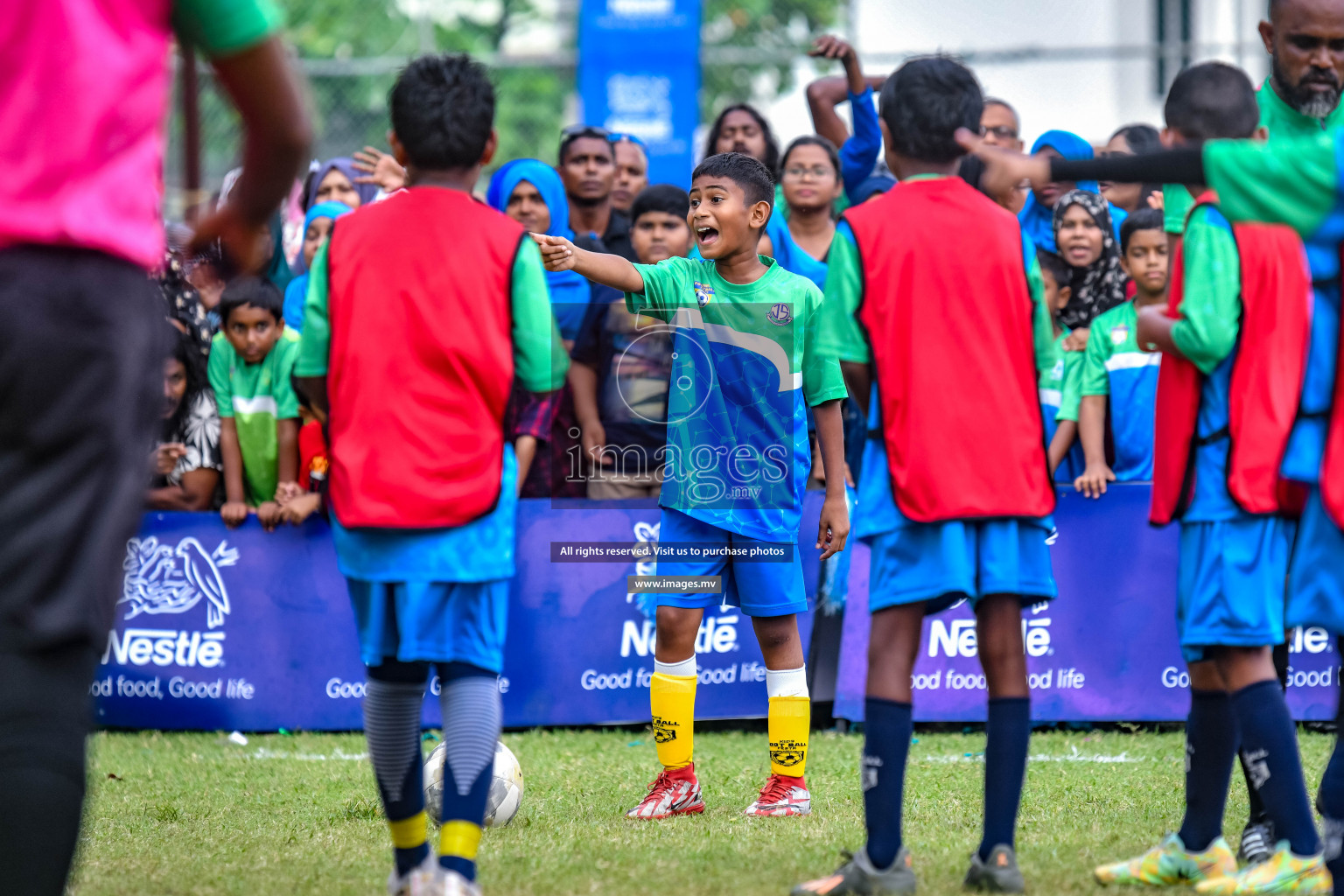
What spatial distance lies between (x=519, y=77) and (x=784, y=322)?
1726cm

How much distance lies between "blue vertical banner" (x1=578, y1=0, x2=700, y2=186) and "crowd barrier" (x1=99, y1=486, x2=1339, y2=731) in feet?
17.5

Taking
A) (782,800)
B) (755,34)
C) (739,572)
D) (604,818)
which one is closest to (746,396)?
(739,572)

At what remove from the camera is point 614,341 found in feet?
24.3

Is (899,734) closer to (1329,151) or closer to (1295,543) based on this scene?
(1295,543)

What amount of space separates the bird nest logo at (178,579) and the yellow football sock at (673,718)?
2.88 m

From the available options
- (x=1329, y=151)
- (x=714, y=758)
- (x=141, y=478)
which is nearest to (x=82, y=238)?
(x=141, y=478)

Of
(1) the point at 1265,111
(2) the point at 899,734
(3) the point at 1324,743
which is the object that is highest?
(1) the point at 1265,111

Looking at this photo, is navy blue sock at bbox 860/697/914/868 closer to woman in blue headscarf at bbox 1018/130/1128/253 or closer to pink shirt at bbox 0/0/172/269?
pink shirt at bbox 0/0/172/269

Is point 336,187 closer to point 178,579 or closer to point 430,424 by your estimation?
point 178,579

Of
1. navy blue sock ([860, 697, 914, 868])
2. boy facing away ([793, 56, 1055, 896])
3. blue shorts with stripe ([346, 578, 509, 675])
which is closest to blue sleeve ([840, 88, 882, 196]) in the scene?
boy facing away ([793, 56, 1055, 896])

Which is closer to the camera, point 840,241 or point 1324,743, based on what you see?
point 840,241

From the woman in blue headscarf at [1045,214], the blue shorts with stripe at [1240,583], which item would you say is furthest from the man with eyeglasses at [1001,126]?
the blue shorts with stripe at [1240,583]

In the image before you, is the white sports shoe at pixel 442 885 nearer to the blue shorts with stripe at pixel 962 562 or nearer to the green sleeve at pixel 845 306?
the blue shorts with stripe at pixel 962 562

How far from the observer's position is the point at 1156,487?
3758 mm
